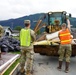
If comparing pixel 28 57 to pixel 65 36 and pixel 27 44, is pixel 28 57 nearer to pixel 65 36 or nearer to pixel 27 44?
pixel 27 44

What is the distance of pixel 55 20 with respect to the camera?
19562 millimetres

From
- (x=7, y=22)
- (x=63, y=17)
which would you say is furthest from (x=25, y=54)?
(x=7, y=22)

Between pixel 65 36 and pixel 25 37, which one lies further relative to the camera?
pixel 65 36

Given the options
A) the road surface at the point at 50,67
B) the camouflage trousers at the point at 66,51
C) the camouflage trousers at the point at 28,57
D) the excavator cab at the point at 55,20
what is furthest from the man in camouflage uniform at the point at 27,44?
the excavator cab at the point at 55,20


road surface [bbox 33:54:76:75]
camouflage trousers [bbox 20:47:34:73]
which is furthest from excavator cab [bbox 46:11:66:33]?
camouflage trousers [bbox 20:47:34:73]

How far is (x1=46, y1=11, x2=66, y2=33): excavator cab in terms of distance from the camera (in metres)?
18.9

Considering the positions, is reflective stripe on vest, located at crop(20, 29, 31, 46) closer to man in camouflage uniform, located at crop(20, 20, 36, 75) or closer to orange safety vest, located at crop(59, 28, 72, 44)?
man in camouflage uniform, located at crop(20, 20, 36, 75)

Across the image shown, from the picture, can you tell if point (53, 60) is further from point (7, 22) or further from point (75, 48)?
point (7, 22)

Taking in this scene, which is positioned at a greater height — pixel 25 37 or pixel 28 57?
pixel 25 37

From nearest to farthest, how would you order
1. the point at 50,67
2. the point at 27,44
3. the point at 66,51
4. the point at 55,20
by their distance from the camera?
1. the point at 27,44
2. the point at 66,51
3. the point at 50,67
4. the point at 55,20

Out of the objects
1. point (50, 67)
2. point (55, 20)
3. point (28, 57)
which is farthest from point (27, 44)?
point (55, 20)

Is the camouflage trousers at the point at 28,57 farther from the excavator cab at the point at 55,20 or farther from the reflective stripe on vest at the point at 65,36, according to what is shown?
the excavator cab at the point at 55,20

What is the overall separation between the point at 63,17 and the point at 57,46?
212 inches

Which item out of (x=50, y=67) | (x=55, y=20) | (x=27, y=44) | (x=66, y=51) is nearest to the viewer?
(x=27, y=44)
